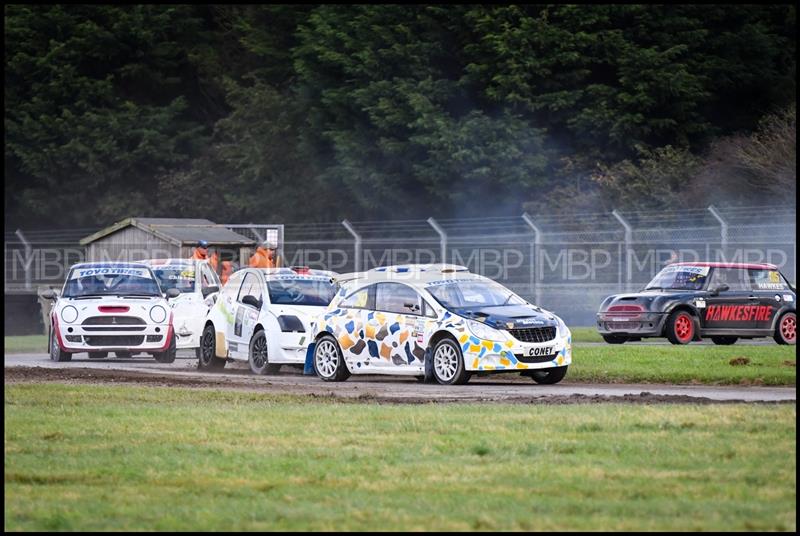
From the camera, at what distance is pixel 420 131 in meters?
46.6

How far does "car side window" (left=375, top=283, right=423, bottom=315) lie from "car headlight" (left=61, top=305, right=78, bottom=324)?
270 inches

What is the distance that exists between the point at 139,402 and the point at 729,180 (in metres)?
27.5

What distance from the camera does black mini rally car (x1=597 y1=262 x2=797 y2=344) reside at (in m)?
25.7

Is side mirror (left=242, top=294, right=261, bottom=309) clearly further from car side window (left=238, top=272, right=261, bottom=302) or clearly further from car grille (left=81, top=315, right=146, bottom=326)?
car grille (left=81, top=315, right=146, bottom=326)

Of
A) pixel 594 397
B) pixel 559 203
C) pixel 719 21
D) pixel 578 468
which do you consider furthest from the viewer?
pixel 719 21

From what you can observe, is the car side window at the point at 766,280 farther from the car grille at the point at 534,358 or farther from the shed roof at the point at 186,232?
the shed roof at the point at 186,232

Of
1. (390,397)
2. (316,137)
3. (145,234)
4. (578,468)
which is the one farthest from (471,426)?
(316,137)

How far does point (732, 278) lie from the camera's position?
26.2 m

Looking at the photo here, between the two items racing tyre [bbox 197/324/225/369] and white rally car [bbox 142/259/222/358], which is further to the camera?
white rally car [bbox 142/259/222/358]

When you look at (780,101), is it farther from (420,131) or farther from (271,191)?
(271,191)

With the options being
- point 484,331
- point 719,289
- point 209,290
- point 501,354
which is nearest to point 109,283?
point 209,290

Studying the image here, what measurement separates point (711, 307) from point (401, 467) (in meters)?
15.9

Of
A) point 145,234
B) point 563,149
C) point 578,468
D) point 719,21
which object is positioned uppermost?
point 719,21

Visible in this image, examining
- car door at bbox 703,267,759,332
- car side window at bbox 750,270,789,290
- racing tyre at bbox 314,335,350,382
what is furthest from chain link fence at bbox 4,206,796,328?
racing tyre at bbox 314,335,350,382
